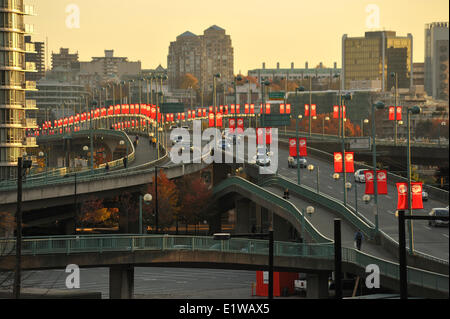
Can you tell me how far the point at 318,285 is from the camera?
58.7m

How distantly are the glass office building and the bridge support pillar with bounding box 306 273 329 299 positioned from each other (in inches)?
1897

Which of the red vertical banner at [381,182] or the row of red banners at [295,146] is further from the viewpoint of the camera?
the row of red banners at [295,146]

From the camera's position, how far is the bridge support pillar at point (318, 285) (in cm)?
5850

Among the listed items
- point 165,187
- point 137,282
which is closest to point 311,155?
point 165,187

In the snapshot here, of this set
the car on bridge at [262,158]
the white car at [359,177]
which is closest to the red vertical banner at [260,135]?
the car on bridge at [262,158]

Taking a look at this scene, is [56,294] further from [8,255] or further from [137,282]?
[137,282]

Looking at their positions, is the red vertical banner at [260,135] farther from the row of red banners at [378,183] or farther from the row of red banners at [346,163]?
the row of red banners at [378,183]

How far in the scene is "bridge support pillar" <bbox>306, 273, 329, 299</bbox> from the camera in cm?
5850

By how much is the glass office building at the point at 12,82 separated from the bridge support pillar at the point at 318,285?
4817 cm

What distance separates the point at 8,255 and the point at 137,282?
28.0 m

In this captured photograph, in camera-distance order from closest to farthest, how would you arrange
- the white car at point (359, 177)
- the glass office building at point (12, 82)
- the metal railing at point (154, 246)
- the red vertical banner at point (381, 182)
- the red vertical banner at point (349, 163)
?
the metal railing at point (154, 246) < the red vertical banner at point (381, 182) < the red vertical banner at point (349, 163) < the white car at point (359, 177) < the glass office building at point (12, 82)

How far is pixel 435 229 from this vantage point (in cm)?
6388

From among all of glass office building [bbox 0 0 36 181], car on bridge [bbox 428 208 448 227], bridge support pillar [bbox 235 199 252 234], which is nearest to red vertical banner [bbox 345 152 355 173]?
car on bridge [bbox 428 208 448 227]

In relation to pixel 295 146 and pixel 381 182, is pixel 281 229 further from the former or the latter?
pixel 381 182
